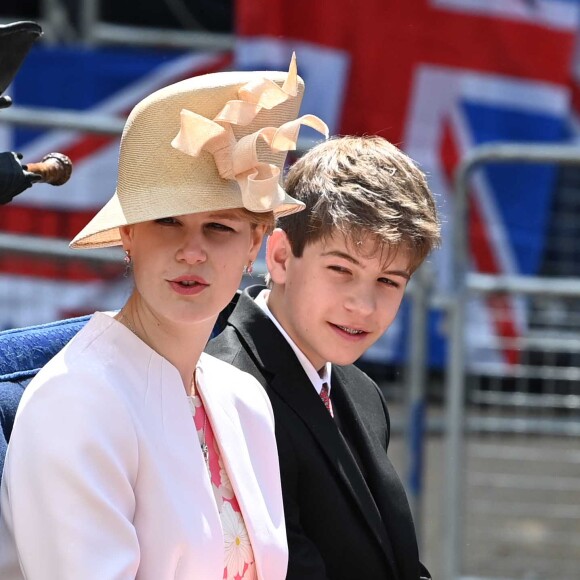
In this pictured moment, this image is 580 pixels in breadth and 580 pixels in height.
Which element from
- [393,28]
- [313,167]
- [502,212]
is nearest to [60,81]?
[393,28]

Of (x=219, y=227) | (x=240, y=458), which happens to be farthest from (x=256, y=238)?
(x=240, y=458)

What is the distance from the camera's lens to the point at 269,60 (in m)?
7.02

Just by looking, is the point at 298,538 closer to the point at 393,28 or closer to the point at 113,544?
the point at 113,544

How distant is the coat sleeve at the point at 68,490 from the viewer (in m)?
1.83

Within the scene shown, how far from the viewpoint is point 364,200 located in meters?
2.56

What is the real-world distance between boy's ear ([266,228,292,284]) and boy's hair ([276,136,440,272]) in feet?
0.05

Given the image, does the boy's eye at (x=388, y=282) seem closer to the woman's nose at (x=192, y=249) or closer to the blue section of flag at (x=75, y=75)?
the woman's nose at (x=192, y=249)

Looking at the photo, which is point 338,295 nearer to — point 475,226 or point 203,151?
point 203,151

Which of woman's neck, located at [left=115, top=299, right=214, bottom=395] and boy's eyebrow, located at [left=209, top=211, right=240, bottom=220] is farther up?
boy's eyebrow, located at [left=209, top=211, right=240, bottom=220]

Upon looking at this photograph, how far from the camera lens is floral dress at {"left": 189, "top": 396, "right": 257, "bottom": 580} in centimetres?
207

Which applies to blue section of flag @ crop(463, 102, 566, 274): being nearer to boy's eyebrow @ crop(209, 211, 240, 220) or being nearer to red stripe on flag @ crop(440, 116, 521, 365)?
red stripe on flag @ crop(440, 116, 521, 365)

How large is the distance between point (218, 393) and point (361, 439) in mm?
550

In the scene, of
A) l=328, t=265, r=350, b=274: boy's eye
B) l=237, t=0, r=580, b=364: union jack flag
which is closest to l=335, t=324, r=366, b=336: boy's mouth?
l=328, t=265, r=350, b=274: boy's eye

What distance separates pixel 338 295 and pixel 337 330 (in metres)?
0.07
